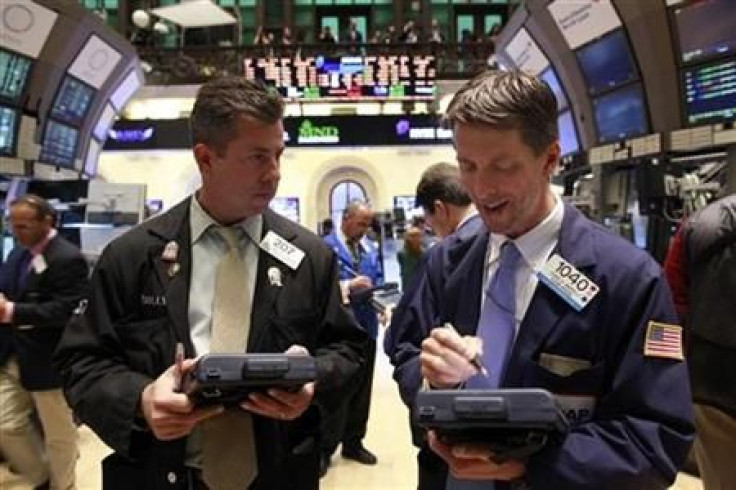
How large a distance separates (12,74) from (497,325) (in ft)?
22.2

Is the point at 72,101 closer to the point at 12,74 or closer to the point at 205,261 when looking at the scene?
the point at 12,74

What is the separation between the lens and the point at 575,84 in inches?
284

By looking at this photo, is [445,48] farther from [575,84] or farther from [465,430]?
[465,430]

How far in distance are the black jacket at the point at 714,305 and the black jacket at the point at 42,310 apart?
303 centimetres

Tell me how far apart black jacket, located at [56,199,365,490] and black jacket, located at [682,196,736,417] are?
1.55m

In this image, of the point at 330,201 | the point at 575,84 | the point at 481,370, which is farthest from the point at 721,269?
the point at 330,201

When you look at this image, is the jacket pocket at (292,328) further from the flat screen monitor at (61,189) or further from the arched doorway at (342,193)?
the arched doorway at (342,193)

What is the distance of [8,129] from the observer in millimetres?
6953

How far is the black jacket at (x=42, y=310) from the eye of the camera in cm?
410

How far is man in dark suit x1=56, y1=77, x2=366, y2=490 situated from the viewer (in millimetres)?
1630

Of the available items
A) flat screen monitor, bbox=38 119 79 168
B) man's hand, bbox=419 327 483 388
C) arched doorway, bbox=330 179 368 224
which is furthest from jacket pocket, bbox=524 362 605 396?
arched doorway, bbox=330 179 368 224

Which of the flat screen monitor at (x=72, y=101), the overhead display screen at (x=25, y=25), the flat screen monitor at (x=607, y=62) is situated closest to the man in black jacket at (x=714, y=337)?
the flat screen monitor at (x=607, y=62)

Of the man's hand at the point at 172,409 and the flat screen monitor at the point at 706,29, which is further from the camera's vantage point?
the flat screen monitor at the point at 706,29

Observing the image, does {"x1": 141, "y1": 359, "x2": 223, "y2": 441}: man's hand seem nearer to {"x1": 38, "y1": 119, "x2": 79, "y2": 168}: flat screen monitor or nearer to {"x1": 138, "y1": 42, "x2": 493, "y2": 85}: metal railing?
{"x1": 38, "y1": 119, "x2": 79, "y2": 168}: flat screen monitor
